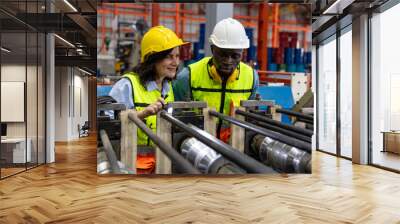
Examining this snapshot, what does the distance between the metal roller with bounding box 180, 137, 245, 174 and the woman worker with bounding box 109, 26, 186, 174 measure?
45 cm

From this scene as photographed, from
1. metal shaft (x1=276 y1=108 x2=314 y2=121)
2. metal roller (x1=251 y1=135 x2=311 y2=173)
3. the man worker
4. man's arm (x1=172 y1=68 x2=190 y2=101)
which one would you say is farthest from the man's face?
metal roller (x1=251 y1=135 x2=311 y2=173)

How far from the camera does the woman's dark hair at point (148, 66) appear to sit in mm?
4984

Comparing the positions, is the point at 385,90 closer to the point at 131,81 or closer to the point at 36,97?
the point at 131,81

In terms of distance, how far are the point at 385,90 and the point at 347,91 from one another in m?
1.43

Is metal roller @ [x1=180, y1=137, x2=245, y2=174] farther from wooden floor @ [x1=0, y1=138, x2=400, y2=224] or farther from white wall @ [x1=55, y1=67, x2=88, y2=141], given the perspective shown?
white wall @ [x1=55, y1=67, x2=88, y2=141]

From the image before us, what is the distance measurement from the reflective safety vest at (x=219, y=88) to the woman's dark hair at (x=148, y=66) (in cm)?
42

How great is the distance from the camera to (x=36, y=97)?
7375mm

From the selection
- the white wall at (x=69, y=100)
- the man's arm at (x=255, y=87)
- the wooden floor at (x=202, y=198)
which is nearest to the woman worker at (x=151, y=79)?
the wooden floor at (x=202, y=198)

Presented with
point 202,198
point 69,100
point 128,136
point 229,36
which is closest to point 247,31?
point 229,36

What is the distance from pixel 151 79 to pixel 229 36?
40.5 inches

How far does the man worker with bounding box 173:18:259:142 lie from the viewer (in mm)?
5086

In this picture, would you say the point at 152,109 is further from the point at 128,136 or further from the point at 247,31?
the point at 247,31

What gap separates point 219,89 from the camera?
5.16m

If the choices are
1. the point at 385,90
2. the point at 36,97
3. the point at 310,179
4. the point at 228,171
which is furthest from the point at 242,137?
the point at 36,97
